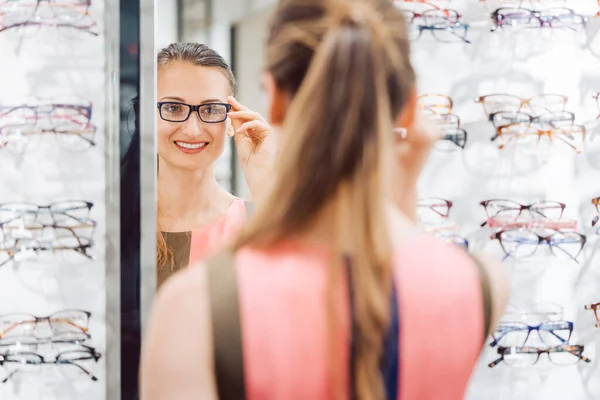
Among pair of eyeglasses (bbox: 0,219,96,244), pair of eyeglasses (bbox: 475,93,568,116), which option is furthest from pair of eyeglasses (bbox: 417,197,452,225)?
pair of eyeglasses (bbox: 0,219,96,244)

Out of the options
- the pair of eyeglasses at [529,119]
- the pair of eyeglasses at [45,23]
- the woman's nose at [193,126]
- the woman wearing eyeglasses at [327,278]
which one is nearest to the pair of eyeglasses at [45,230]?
the woman's nose at [193,126]

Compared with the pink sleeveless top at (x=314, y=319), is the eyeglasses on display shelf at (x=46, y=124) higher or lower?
higher

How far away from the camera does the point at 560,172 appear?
141 centimetres

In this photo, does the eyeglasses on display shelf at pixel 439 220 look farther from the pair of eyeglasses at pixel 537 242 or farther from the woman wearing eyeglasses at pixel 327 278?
the woman wearing eyeglasses at pixel 327 278

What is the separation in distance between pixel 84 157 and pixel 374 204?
81cm

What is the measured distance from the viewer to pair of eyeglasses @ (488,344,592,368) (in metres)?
1.40

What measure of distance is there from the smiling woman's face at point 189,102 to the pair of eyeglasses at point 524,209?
600 millimetres

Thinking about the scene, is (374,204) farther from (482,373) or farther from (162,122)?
(482,373)

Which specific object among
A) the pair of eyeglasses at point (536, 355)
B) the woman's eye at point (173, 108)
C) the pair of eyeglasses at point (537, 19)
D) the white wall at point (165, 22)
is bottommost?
the pair of eyeglasses at point (536, 355)

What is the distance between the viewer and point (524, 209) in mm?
1405

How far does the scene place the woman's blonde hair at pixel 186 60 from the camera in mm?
1276

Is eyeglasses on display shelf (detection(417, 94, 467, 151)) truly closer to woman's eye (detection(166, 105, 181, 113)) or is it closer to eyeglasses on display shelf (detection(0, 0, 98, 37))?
woman's eye (detection(166, 105, 181, 113))

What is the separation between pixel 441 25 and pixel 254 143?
0.48 metres

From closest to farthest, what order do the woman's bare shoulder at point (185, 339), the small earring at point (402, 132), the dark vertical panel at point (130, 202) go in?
the woman's bare shoulder at point (185, 339) < the small earring at point (402, 132) < the dark vertical panel at point (130, 202)
